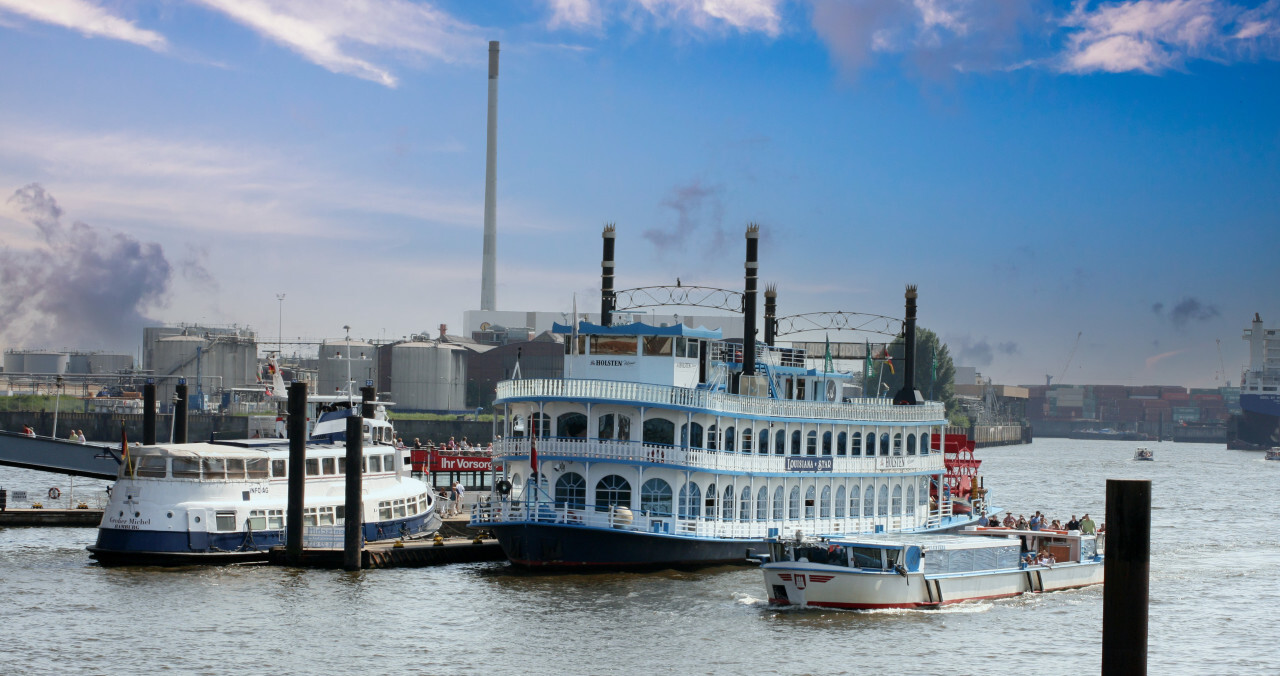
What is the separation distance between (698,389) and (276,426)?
18791 mm

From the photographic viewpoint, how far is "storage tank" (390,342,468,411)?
150m

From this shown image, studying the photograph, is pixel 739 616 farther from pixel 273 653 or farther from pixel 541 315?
pixel 541 315

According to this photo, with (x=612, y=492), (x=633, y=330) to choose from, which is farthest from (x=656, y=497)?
(x=633, y=330)

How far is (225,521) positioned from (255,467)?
228 cm

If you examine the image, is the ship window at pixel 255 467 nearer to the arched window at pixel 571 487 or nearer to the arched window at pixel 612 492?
the arched window at pixel 571 487

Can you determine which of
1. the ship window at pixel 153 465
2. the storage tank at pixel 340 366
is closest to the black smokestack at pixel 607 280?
the ship window at pixel 153 465

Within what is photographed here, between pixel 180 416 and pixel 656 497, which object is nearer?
pixel 656 497

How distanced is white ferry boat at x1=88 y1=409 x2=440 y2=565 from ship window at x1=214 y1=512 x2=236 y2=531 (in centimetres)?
3

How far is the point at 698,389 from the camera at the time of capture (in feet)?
156

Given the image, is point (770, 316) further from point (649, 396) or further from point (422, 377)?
point (422, 377)

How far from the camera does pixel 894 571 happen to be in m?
40.1

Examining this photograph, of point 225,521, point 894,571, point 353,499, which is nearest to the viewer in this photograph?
point 894,571

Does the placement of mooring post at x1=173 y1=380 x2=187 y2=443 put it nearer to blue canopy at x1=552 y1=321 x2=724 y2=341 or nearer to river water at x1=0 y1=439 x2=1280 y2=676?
river water at x1=0 y1=439 x2=1280 y2=676

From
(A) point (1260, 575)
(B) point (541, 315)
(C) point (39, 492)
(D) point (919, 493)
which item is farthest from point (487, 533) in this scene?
(B) point (541, 315)
